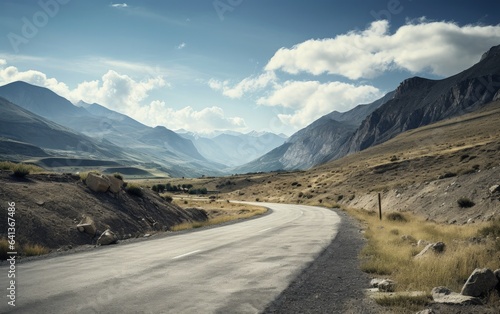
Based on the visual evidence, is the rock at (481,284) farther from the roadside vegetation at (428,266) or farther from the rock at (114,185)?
the rock at (114,185)

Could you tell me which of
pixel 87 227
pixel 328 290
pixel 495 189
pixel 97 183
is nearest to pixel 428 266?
pixel 328 290

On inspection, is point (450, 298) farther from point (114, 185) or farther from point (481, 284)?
point (114, 185)

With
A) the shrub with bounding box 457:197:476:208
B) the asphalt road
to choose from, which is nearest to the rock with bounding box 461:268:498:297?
the asphalt road

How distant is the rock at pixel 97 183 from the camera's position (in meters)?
23.5

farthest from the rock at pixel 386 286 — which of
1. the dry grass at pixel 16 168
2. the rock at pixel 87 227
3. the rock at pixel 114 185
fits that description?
the rock at pixel 114 185

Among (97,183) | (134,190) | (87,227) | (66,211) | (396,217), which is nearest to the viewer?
(87,227)

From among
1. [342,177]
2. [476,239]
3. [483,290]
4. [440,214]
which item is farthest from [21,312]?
[342,177]

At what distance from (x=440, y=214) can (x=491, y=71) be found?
22462 cm

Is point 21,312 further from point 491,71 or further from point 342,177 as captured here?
point 491,71

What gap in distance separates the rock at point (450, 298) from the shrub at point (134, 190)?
24276mm

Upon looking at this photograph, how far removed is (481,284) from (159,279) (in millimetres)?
7163

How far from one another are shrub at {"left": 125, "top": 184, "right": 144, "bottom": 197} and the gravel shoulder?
1922cm

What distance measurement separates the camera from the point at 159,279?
8539mm

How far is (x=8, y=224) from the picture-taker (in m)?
14.6
